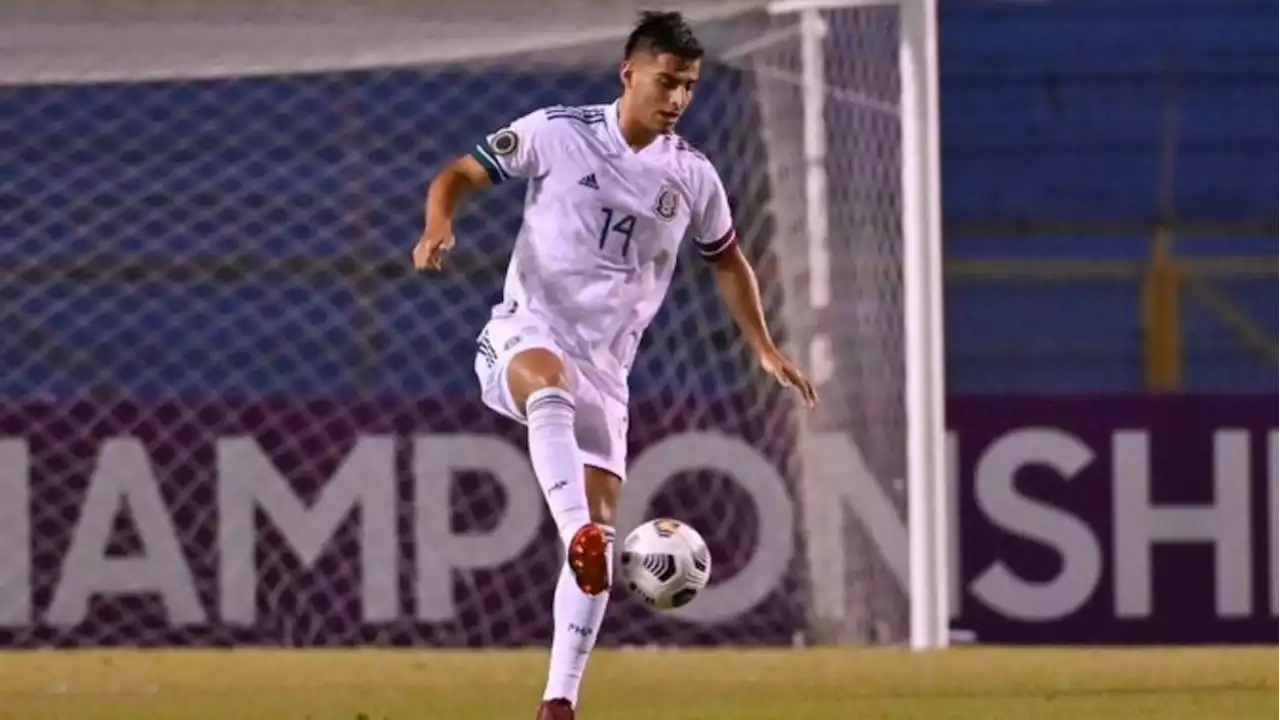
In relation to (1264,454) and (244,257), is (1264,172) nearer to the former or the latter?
(1264,454)

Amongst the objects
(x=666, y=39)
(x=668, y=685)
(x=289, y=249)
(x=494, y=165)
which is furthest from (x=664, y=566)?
(x=289, y=249)

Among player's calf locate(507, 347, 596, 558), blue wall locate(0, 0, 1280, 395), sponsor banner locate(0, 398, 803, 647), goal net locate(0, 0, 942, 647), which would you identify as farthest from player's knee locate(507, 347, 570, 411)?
blue wall locate(0, 0, 1280, 395)

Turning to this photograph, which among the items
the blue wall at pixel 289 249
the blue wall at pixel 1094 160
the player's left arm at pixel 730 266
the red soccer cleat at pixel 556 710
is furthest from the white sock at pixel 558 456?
the blue wall at pixel 1094 160

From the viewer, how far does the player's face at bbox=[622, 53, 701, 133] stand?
6.04m

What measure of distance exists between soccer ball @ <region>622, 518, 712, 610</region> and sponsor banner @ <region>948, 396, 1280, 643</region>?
396 centimetres

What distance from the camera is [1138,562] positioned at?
964 centimetres

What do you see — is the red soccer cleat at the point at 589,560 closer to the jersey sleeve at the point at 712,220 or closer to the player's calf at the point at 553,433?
the player's calf at the point at 553,433

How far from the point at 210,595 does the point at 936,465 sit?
255cm

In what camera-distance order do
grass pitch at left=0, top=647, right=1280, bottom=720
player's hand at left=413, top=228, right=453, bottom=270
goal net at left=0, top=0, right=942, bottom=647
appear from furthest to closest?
goal net at left=0, top=0, right=942, bottom=647, grass pitch at left=0, top=647, right=1280, bottom=720, player's hand at left=413, top=228, right=453, bottom=270

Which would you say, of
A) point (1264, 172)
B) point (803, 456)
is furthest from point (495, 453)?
point (1264, 172)

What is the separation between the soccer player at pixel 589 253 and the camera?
6.01 metres

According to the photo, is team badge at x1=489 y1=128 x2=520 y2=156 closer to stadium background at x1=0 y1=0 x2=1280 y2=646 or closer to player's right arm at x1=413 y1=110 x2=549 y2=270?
player's right arm at x1=413 y1=110 x2=549 y2=270

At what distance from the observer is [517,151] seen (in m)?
6.23

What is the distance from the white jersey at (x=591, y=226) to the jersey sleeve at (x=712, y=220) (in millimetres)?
92
